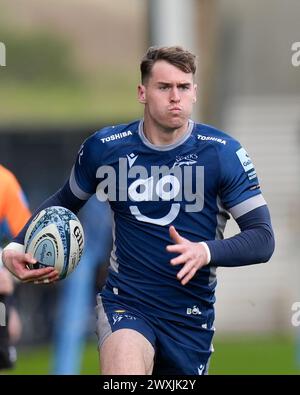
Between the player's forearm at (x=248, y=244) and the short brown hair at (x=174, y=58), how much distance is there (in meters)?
0.98

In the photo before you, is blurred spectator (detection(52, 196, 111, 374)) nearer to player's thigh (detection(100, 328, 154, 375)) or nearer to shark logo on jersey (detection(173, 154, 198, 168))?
shark logo on jersey (detection(173, 154, 198, 168))

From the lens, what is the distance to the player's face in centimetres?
836

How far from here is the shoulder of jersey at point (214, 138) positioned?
334 inches

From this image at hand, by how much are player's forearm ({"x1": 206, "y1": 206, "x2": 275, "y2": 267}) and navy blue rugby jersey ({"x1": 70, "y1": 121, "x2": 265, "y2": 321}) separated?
0.24 feet

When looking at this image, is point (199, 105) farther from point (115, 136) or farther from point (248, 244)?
point (248, 244)

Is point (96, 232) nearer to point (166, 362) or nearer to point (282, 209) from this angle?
point (166, 362)

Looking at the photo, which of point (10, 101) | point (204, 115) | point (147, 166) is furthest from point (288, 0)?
point (147, 166)

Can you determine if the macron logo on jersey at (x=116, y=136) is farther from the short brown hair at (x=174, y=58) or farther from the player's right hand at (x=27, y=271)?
the player's right hand at (x=27, y=271)

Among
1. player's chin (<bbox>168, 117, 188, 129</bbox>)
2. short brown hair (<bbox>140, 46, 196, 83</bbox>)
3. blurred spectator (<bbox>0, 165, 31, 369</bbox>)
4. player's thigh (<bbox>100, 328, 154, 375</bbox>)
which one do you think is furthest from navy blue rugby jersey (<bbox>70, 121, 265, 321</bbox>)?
blurred spectator (<bbox>0, 165, 31, 369</bbox>)

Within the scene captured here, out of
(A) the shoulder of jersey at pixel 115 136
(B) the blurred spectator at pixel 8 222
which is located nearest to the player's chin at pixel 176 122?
(A) the shoulder of jersey at pixel 115 136

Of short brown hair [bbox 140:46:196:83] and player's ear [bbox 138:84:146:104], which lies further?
player's ear [bbox 138:84:146:104]

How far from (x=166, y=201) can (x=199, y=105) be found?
538 inches
